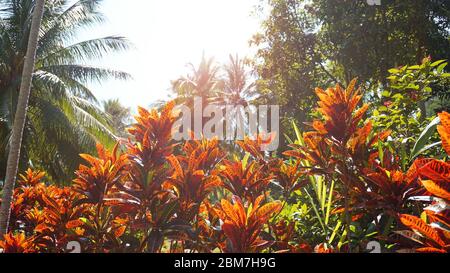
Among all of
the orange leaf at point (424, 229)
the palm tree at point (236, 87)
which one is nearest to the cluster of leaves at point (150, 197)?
the orange leaf at point (424, 229)

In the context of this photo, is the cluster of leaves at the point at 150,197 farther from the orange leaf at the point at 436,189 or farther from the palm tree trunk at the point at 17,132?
the palm tree trunk at the point at 17,132

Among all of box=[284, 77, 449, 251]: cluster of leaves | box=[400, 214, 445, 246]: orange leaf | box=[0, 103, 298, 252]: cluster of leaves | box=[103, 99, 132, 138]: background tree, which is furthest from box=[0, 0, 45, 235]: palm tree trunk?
box=[103, 99, 132, 138]: background tree

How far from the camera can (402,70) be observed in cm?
267

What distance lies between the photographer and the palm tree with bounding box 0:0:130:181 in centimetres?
966

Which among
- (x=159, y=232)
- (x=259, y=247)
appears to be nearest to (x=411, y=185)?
(x=259, y=247)

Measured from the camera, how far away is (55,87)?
948cm

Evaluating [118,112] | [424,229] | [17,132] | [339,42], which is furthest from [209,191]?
[118,112]

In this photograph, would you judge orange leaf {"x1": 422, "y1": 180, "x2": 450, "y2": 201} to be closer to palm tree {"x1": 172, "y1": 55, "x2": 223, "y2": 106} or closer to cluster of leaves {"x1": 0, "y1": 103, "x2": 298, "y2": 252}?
cluster of leaves {"x1": 0, "y1": 103, "x2": 298, "y2": 252}

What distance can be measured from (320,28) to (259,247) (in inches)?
405

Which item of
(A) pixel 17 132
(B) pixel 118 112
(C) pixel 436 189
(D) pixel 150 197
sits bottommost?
(D) pixel 150 197

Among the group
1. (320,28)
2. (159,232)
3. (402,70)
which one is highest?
(320,28)

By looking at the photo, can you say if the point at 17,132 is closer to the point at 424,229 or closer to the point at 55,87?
the point at 424,229

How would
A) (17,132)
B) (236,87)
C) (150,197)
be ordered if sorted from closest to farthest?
1. (150,197)
2. (17,132)
3. (236,87)

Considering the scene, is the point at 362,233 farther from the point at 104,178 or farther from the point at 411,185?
the point at 104,178
